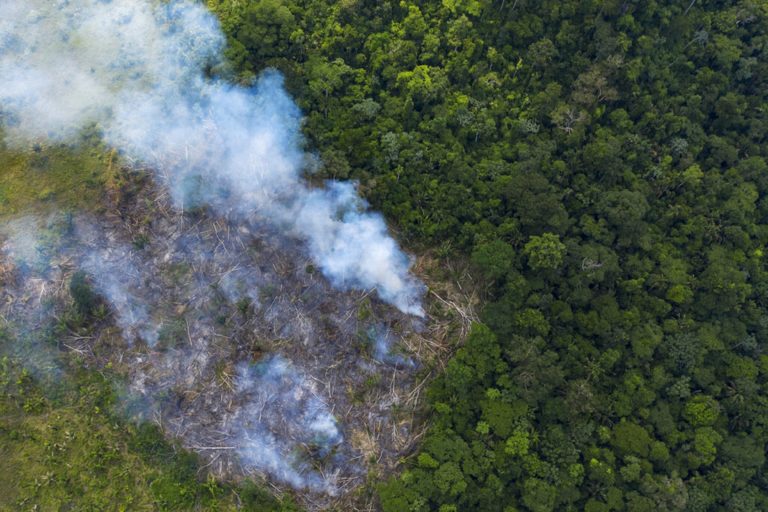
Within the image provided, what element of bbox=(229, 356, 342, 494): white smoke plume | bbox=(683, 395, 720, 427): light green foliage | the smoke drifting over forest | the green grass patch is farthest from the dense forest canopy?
the green grass patch

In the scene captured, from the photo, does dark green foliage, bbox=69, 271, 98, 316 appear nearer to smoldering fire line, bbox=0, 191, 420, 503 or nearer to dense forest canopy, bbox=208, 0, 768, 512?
smoldering fire line, bbox=0, 191, 420, 503

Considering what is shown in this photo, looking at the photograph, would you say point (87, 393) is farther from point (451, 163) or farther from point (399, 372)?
point (451, 163)

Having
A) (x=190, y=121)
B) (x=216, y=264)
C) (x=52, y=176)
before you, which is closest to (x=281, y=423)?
(x=216, y=264)

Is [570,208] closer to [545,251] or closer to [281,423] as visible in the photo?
[545,251]

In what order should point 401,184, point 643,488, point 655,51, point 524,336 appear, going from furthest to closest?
point 655,51 → point 401,184 → point 524,336 → point 643,488

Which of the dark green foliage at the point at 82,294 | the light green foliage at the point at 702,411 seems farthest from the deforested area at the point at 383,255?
the dark green foliage at the point at 82,294

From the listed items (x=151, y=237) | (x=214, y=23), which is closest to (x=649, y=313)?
(x=151, y=237)
